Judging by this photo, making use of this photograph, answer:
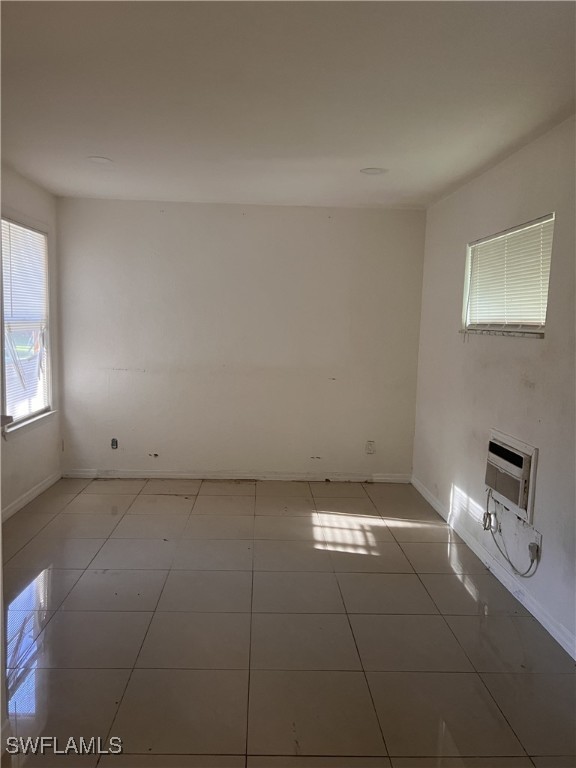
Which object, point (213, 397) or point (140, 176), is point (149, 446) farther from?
point (140, 176)

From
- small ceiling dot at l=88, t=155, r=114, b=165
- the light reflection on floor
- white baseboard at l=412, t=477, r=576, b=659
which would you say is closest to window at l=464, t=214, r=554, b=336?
white baseboard at l=412, t=477, r=576, b=659

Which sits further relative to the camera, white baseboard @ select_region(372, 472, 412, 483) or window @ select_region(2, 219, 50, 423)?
white baseboard @ select_region(372, 472, 412, 483)

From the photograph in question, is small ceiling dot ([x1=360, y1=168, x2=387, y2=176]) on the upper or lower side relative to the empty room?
upper

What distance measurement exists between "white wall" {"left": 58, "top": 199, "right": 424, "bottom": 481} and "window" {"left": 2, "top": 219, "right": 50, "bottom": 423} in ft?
0.95

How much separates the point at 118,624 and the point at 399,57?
9.13ft

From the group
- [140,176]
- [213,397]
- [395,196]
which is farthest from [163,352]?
[395,196]

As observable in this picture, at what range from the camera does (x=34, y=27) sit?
186 centimetres

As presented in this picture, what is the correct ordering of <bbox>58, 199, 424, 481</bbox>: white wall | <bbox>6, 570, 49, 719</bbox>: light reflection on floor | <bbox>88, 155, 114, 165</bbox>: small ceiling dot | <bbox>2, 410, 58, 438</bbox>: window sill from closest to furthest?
<bbox>6, 570, 49, 719</bbox>: light reflection on floor
<bbox>88, 155, 114, 165</bbox>: small ceiling dot
<bbox>2, 410, 58, 438</bbox>: window sill
<bbox>58, 199, 424, 481</bbox>: white wall

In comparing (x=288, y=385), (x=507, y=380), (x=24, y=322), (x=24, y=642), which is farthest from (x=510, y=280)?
(x=24, y=322)

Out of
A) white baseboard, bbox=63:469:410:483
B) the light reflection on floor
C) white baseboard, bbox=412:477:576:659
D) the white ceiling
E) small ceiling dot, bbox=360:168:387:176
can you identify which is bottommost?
the light reflection on floor

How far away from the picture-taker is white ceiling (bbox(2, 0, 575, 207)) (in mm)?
1781

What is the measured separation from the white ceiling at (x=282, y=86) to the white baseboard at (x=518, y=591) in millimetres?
2424

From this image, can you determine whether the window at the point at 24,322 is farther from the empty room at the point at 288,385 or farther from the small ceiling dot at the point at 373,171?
the small ceiling dot at the point at 373,171

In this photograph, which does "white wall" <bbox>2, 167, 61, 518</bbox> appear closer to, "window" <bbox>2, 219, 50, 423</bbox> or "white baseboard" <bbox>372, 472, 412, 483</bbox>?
"window" <bbox>2, 219, 50, 423</bbox>
